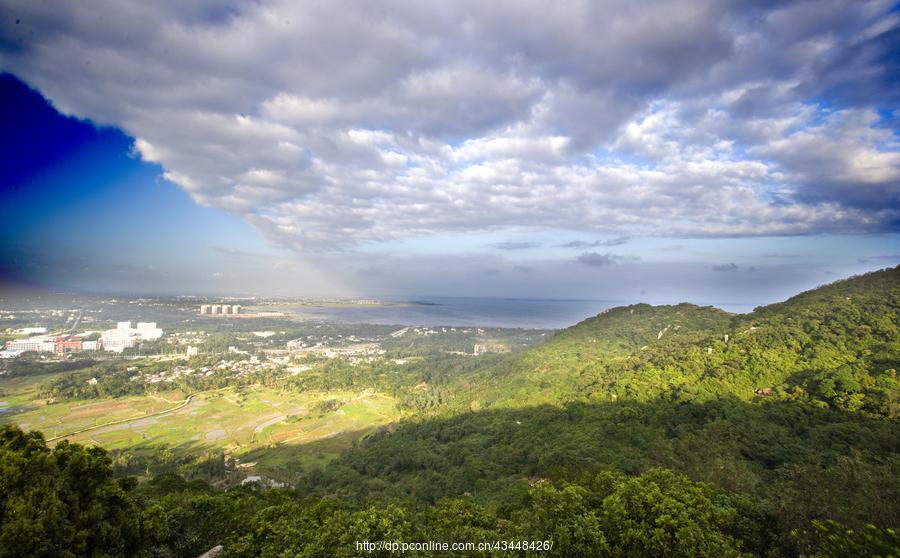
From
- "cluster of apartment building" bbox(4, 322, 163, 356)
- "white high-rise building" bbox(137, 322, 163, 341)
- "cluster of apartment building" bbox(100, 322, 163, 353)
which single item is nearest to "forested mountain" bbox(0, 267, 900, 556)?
"cluster of apartment building" bbox(4, 322, 163, 356)

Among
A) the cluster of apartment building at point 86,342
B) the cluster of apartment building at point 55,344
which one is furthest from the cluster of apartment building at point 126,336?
the cluster of apartment building at point 55,344

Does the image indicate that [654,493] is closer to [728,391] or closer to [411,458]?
[728,391]

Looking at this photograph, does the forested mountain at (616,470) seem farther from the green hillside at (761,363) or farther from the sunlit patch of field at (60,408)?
the sunlit patch of field at (60,408)

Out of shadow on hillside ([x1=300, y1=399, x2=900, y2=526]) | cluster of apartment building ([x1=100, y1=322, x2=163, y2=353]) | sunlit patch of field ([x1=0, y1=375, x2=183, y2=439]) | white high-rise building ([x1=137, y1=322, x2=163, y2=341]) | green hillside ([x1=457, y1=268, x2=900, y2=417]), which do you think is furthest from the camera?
white high-rise building ([x1=137, y1=322, x2=163, y2=341])

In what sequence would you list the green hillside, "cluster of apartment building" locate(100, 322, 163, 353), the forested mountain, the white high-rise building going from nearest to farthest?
the forested mountain
the green hillside
"cluster of apartment building" locate(100, 322, 163, 353)
the white high-rise building

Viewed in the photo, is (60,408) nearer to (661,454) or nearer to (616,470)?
(616,470)

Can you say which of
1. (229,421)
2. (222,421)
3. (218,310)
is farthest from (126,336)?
(218,310)

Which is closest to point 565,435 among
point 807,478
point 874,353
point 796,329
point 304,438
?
point 807,478

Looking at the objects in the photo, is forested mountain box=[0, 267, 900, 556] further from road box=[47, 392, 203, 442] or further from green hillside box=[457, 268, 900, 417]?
road box=[47, 392, 203, 442]
